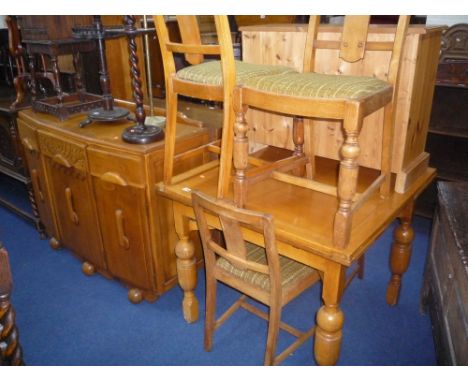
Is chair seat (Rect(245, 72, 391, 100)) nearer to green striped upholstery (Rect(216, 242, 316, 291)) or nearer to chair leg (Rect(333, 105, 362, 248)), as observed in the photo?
chair leg (Rect(333, 105, 362, 248))

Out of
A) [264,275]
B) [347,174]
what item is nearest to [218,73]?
[347,174]

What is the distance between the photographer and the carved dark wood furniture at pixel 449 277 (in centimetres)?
143

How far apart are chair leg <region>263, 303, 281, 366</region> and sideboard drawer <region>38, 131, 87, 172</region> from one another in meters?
1.20

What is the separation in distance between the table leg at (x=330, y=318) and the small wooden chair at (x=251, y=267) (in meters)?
0.16

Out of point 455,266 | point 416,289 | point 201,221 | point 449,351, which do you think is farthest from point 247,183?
point 416,289

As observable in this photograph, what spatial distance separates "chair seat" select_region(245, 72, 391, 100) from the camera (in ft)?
4.35

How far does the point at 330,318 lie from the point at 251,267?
337mm

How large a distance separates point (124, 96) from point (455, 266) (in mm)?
3130

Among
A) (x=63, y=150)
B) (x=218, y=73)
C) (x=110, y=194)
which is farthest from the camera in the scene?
(x=63, y=150)

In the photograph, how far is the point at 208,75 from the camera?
1.64 m

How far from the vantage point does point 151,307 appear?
225 centimetres

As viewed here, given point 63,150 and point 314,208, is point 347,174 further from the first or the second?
point 63,150
